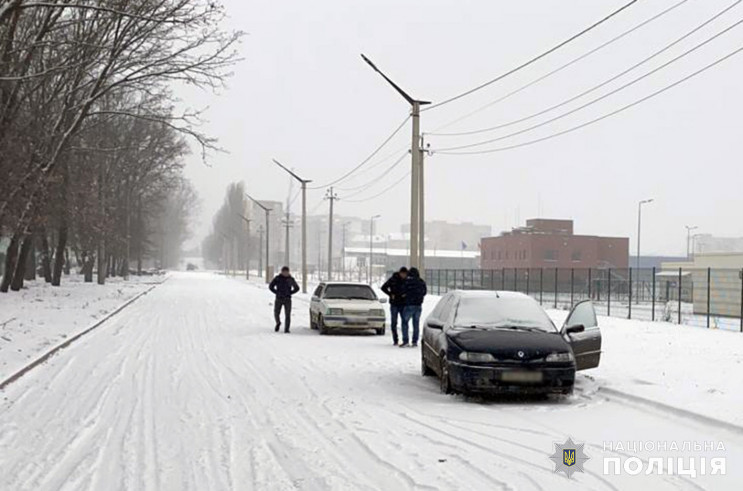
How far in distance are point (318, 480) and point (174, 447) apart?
74.9 inches

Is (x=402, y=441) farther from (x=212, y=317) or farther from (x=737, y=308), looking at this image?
(x=737, y=308)

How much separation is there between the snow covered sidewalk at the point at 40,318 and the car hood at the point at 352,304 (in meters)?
6.46

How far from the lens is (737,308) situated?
36938mm

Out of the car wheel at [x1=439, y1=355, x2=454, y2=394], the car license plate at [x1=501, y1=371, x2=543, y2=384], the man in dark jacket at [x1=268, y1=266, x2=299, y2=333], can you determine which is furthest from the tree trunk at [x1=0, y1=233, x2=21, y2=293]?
the car license plate at [x1=501, y1=371, x2=543, y2=384]

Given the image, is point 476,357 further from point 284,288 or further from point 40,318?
point 40,318

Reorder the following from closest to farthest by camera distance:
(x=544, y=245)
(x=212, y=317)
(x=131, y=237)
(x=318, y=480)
→ (x=318, y=480)
(x=212, y=317)
(x=131, y=237)
(x=544, y=245)

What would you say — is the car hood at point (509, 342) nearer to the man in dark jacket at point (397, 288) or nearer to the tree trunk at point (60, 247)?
the man in dark jacket at point (397, 288)

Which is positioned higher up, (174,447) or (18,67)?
(18,67)

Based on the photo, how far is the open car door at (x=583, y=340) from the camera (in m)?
12.1

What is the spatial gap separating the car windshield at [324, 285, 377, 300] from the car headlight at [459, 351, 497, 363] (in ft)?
39.7

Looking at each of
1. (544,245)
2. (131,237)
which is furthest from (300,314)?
(544,245)

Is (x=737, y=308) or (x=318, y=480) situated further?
→ (x=737, y=308)

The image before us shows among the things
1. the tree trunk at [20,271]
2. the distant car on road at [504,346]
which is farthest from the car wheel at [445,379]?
the tree trunk at [20,271]

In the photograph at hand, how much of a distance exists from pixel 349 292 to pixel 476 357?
1272 centimetres
